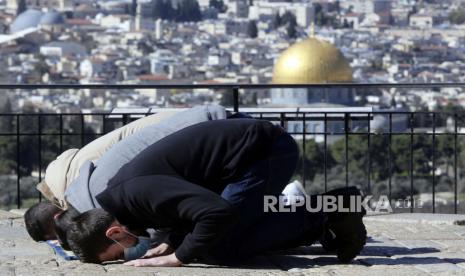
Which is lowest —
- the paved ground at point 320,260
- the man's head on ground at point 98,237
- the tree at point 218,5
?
the tree at point 218,5

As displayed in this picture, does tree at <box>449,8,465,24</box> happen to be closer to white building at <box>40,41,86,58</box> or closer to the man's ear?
white building at <box>40,41,86,58</box>

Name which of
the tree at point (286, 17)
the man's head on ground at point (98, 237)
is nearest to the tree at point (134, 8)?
the tree at point (286, 17)

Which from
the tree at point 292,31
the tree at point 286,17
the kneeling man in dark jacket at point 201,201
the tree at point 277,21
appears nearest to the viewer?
the kneeling man in dark jacket at point 201,201

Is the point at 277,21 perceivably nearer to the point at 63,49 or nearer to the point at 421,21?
the point at 421,21

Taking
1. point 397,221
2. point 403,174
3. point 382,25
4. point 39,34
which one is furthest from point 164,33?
point 397,221

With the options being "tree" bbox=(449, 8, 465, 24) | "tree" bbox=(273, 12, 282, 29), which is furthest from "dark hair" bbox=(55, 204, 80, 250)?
"tree" bbox=(273, 12, 282, 29)

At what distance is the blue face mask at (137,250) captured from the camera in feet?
17.3

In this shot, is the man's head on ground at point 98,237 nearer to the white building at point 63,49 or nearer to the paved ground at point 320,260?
the paved ground at point 320,260

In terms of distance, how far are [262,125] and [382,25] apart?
465 feet

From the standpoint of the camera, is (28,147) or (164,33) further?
(164,33)

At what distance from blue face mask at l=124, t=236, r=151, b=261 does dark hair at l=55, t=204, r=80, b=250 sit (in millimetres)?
241

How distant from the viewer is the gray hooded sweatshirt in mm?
5328

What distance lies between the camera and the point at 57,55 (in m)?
120

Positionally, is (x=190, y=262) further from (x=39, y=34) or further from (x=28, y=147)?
(x=39, y=34)
